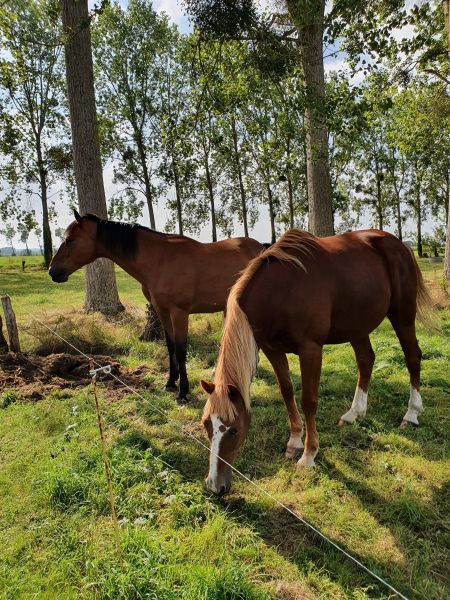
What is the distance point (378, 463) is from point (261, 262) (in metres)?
2.03

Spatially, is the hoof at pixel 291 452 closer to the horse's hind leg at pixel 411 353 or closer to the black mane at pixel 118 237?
the horse's hind leg at pixel 411 353

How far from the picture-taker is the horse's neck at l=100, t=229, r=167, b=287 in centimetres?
505

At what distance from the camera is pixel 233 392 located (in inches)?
103

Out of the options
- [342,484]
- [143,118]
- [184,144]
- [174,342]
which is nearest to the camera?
[342,484]

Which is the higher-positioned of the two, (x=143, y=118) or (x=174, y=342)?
(x=143, y=118)

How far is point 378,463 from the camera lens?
3.26 m

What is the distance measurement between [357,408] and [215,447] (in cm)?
210

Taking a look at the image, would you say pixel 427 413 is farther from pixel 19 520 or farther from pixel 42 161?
pixel 42 161

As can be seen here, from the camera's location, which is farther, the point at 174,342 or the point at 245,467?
the point at 174,342

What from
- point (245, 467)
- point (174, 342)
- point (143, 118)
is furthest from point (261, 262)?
point (143, 118)

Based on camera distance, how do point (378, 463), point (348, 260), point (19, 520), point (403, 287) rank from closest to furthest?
point (19, 520) → point (378, 463) → point (348, 260) → point (403, 287)

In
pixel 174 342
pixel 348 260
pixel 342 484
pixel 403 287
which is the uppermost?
pixel 348 260

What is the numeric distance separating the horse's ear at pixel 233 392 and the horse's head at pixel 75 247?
341 cm

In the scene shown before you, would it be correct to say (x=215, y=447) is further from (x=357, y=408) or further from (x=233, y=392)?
(x=357, y=408)
